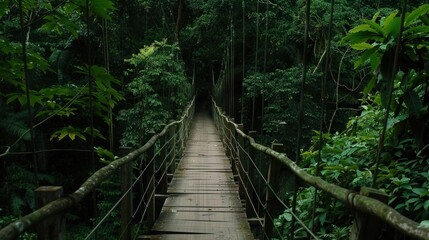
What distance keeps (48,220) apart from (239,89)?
1377 centimetres

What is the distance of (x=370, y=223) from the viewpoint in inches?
37.7

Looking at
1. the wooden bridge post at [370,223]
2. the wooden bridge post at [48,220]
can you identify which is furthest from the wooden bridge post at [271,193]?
the wooden bridge post at [48,220]

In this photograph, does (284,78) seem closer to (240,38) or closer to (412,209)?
(240,38)

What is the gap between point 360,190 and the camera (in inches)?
40.1

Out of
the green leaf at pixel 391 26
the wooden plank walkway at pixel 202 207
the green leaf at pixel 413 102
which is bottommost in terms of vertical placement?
the wooden plank walkway at pixel 202 207

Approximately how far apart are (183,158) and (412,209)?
3997mm

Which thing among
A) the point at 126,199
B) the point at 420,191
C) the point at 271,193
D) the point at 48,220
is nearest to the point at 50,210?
the point at 48,220

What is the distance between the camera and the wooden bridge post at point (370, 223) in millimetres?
943

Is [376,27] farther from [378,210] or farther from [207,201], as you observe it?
[207,201]

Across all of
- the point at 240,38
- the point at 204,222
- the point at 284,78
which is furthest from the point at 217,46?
the point at 204,222

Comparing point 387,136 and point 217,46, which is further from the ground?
point 217,46

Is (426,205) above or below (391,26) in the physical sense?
below

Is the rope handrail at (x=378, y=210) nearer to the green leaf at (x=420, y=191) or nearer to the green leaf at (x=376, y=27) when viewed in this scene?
the green leaf at (x=420, y=191)

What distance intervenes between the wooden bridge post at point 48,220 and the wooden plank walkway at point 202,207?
4.57 feet
